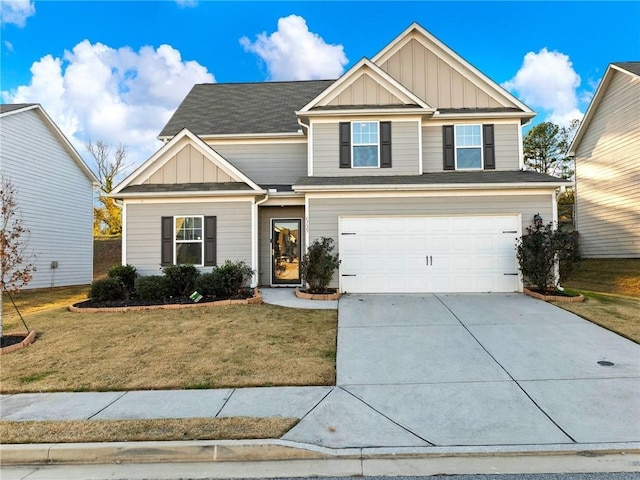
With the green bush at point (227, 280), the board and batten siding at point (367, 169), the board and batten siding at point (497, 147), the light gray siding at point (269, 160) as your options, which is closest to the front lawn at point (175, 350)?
the green bush at point (227, 280)

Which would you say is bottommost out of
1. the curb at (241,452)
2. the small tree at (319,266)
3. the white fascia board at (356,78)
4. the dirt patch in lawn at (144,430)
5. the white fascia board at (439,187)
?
the curb at (241,452)

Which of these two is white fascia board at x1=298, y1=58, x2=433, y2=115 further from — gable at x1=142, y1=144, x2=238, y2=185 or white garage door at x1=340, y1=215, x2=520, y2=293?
white garage door at x1=340, y1=215, x2=520, y2=293

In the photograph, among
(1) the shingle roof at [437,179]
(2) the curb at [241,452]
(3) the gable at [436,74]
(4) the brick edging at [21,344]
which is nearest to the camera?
(2) the curb at [241,452]

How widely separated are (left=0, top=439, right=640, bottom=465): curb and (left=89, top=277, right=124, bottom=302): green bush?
733 cm

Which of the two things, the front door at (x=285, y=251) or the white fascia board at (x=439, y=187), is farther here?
the front door at (x=285, y=251)

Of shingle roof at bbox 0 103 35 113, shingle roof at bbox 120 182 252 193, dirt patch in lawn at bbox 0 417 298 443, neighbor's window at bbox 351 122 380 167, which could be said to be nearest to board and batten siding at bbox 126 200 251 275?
shingle roof at bbox 120 182 252 193

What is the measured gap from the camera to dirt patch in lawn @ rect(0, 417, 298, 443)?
375 cm

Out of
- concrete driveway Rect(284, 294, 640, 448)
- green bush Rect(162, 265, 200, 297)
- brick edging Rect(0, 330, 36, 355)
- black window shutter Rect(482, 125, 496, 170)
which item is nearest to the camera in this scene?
concrete driveway Rect(284, 294, 640, 448)

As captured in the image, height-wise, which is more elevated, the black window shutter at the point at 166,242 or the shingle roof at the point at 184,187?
the shingle roof at the point at 184,187

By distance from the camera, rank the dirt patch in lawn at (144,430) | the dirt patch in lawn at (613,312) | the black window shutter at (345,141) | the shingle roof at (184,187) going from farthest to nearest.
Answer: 1. the black window shutter at (345,141)
2. the shingle roof at (184,187)
3. the dirt patch in lawn at (613,312)
4. the dirt patch in lawn at (144,430)

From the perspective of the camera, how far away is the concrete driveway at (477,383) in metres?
3.88

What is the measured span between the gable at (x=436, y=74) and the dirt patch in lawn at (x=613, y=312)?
682 centimetres

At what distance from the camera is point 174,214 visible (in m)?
11.6

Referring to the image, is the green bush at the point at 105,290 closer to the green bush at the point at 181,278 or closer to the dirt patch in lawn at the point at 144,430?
the green bush at the point at 181,278
